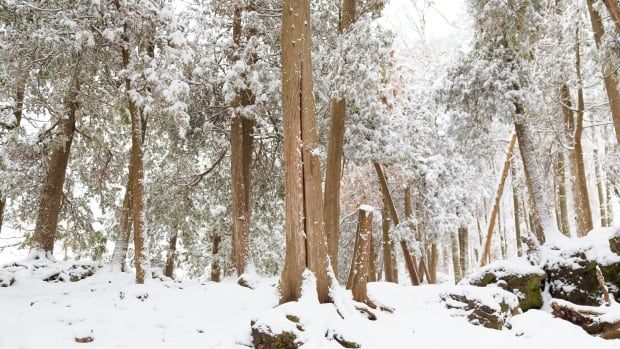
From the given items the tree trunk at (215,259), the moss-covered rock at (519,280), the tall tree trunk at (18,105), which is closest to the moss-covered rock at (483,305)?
the moss-covered rock at (519,280)

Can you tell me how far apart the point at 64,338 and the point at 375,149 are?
28.5 feet

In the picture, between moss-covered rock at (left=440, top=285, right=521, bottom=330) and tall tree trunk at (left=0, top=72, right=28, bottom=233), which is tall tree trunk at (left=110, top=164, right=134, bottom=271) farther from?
moss-covered rock at (left=440, top=285, right=521, bottom=330)

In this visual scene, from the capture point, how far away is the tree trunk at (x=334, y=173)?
9094 millimetres

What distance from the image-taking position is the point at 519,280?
34.7 ft

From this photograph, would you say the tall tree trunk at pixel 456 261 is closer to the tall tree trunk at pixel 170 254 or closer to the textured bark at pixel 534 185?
the textured bark at pixel 534 185

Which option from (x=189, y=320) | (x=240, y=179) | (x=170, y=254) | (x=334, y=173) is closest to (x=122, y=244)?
(x=240, y=179)

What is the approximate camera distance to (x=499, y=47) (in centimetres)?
1302

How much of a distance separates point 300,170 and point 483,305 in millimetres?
3952

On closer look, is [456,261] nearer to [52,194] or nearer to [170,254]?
[170,254]

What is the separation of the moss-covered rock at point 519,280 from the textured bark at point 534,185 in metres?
1.35

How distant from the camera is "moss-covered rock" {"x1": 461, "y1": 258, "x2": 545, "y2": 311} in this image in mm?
10367

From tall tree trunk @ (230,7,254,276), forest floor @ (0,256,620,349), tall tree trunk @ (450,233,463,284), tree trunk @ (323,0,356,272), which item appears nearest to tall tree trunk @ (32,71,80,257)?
forest floor @ (0,256,620,349)

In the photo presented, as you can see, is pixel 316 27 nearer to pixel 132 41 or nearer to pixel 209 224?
pixel 132 41

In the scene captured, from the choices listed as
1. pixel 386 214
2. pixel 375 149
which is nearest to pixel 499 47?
pixel 375 149
